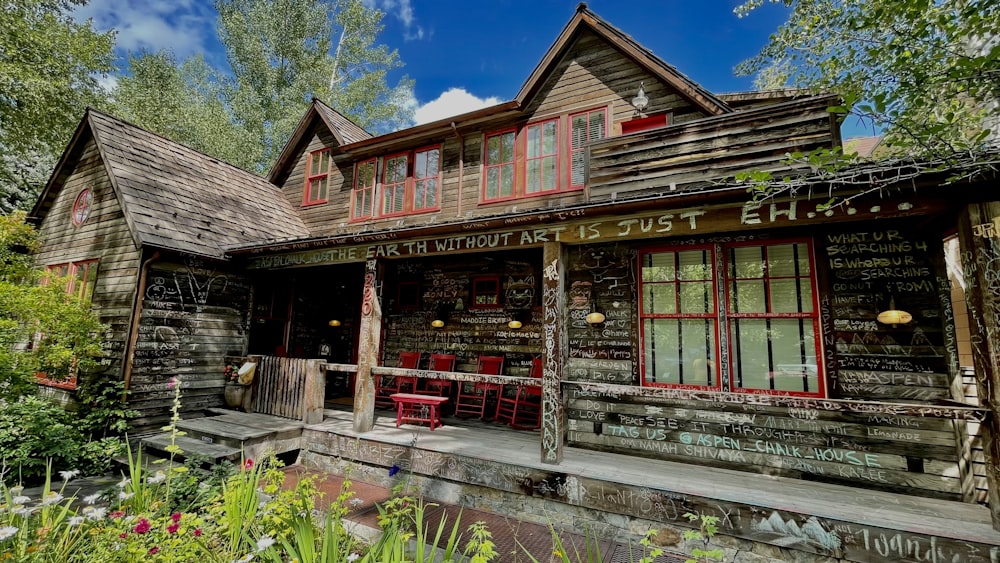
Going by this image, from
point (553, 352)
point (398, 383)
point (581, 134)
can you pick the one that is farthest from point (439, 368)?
point (581, 134)

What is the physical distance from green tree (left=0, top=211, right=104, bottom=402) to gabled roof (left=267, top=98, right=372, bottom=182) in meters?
5.28

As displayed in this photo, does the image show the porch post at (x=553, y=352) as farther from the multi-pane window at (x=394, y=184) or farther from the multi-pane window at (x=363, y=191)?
the multi-pane window at (x=363, y=191)

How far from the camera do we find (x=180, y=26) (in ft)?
71.8

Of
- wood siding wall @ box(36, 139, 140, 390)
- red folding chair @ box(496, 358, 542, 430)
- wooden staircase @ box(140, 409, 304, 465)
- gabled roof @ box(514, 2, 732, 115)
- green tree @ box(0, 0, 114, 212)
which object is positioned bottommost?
wooden staircase @ box(140, 409, 304, 465)

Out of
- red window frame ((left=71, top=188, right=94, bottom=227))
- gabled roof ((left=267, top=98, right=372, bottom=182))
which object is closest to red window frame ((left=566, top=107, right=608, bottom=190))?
gabled roof ((left=267, top=98, right=372, bottom=182))

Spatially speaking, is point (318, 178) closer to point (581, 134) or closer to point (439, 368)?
point (439, 368)

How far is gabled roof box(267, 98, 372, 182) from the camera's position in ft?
34.1

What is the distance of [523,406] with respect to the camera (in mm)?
7273

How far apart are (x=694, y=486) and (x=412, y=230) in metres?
4.40

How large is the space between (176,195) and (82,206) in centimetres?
214

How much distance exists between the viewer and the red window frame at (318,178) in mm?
10617

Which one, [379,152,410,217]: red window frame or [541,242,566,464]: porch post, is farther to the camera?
[379,152,410,217]: red window frame

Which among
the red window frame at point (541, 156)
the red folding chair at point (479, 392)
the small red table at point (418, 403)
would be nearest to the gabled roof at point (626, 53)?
the red window frame at point (541, 156)

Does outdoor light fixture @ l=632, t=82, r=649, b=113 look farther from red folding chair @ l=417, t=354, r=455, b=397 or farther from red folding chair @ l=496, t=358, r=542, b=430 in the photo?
red folding chair @ l=417, t=354, r=455, b=397
